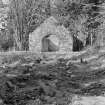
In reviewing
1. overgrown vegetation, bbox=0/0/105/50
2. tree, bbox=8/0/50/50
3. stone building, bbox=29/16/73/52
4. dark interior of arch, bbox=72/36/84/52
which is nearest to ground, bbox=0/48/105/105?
stone building, bbox=29/16/73/52

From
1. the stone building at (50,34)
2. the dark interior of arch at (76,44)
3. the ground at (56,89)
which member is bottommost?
the ground at (56,89)

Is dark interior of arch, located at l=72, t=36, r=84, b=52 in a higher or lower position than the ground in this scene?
higher

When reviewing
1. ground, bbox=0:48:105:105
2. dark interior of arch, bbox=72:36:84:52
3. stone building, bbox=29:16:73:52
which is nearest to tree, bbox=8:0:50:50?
stone building, bbox=29:16:73:52

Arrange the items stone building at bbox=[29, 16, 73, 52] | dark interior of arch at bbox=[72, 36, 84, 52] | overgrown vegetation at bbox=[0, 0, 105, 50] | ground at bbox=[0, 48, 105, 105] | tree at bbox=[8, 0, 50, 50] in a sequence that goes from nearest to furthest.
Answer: ground at bbox=[0, 48, 105, 105]
stone building at bbox=[29, 16, 73, 52]
tree at bbox=[8, 0, 50, 50]
overgrown vegetation at bbox=[0, 0, 105, 50]
dark interior of arch at bbox=[72, 36, 84, 52]

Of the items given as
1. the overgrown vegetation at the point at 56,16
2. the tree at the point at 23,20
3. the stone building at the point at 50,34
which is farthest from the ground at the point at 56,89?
the overgrown vegetation at the point at 56,16

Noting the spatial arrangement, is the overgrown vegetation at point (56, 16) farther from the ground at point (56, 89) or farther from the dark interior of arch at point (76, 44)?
the ground at point (56, 89)

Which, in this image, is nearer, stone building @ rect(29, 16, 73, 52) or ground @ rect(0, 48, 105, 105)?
ground @ rect(0, 48, 105, 105)

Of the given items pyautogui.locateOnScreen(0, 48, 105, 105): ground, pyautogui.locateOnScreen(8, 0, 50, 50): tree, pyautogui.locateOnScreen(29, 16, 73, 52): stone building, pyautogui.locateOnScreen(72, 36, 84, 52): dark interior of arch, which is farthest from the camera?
pyautogui.locateOnScreen(72, 36, 84, 52): dark interior of arch

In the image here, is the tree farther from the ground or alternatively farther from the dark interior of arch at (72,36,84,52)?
the ground

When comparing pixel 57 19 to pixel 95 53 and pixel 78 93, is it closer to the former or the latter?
pixel 95 53

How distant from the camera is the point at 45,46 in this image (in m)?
22.0

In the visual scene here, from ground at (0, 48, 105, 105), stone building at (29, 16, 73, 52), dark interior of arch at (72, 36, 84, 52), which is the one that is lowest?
ground at (0, 48, 105, 105)

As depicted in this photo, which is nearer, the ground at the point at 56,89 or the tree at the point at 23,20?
the ground at the point at 56,89

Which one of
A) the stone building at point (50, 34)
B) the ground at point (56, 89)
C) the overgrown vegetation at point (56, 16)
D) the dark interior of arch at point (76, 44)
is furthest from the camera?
the dark interior of arch at point (76, 44)
